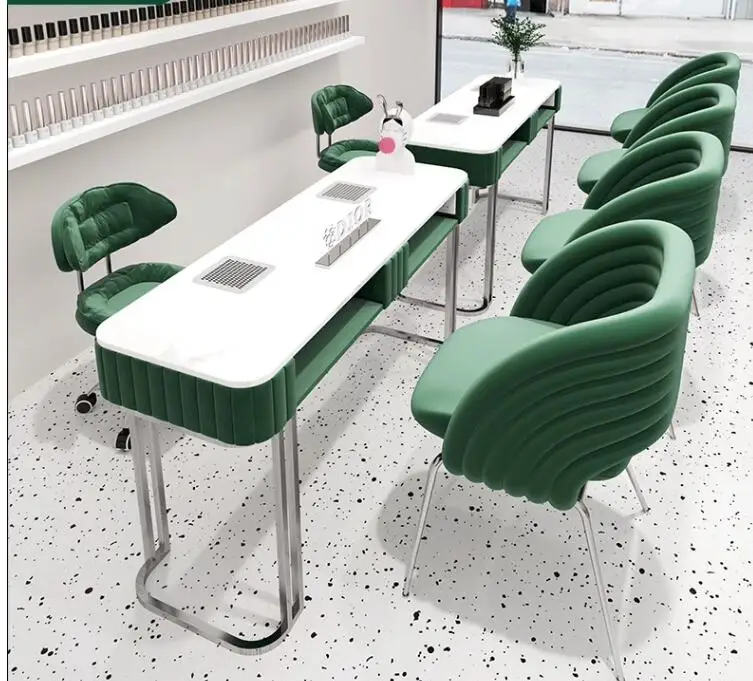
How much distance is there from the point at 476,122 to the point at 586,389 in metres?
2.31

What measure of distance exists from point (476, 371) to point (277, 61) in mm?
2439

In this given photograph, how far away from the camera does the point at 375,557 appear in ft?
7.55

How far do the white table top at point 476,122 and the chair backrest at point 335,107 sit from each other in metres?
0.47

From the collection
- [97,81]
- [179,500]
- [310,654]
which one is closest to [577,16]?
[97,81]

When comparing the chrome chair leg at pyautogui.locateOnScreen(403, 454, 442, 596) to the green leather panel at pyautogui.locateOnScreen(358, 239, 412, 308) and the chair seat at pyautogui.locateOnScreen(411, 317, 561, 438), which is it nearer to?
the chair seat at pyautogui.locateOnScreen(411, 317, 561, 438)

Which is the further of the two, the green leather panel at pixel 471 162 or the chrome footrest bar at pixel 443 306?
the chrome footrest bar at pixel 443 306

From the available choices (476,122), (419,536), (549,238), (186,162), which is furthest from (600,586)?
(186,162)

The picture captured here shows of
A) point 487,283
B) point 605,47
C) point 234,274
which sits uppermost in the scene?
point 605,47

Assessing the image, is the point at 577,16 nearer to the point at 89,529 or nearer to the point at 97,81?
the point at 97,81

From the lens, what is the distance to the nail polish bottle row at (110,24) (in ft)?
8.56

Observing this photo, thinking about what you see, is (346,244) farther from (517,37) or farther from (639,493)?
(517,37)

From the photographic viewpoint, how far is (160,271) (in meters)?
2.88

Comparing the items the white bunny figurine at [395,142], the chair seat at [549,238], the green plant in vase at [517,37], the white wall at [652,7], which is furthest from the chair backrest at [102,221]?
the white wall at [652,7]

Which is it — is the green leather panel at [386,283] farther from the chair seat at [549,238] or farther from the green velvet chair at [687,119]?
the green velvet chair at [687,119]
